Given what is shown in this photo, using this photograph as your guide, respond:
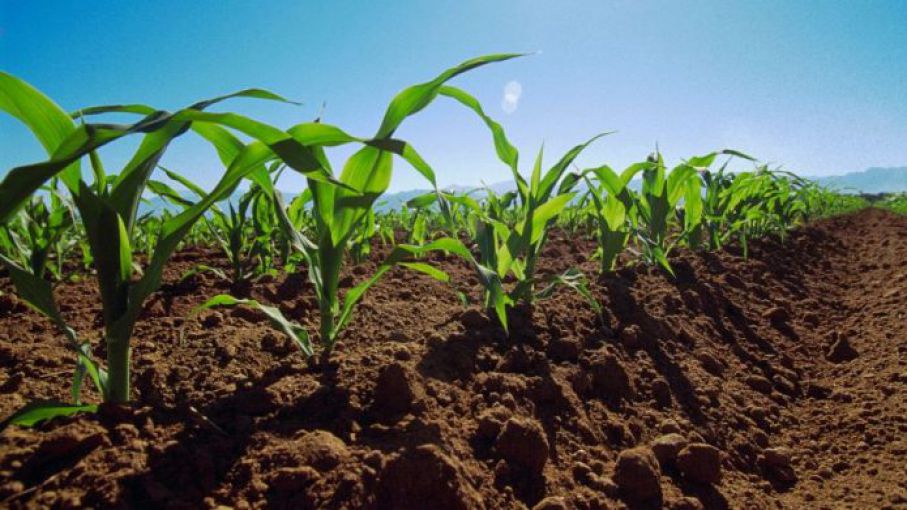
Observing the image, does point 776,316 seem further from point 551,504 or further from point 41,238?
point 41,238

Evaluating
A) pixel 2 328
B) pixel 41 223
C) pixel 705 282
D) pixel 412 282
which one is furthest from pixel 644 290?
pixel 41 223

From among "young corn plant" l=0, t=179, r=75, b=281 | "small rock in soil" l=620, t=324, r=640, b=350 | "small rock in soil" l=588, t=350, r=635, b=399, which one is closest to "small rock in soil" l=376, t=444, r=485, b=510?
"small rock in soil" l=588, t=350, r=635, b=399

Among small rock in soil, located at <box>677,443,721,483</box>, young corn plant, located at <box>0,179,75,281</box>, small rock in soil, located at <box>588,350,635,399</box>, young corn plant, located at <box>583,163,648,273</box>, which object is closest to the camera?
small rock in soil, located at <box>677,443,721,483</box>

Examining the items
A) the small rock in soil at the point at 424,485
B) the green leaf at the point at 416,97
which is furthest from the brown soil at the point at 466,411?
the green leaf at the point at 416,97

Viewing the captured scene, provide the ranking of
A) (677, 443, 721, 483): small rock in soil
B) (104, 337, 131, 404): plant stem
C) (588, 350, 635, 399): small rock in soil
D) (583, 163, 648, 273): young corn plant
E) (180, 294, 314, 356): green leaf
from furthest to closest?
(583, 163, 648, 273): young corn plant
(588, 350, 635, 399): small rock in soil
(180, 294, 314, 356): green leaf
(677, 443, 721, 483): small rock in soil
(104, 337, 131, 404): plant stem

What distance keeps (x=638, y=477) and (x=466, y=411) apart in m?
0.38

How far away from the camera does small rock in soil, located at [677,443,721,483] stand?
1.02 metres

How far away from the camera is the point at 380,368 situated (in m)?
1.15

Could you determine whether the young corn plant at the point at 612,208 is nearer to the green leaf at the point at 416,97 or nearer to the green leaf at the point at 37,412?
the green leaf at the point at 416,97

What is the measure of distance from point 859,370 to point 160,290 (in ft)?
8.51

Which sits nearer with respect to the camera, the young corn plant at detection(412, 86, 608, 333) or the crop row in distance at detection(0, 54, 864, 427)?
the crop row in distance at detection(0, 54, 864, 427)

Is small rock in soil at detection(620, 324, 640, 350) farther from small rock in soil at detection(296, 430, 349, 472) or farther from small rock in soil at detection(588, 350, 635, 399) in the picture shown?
small rock in soil at detection(296, 430, 349, 472)

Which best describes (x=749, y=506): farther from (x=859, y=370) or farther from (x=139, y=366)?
(x=139, y=366)

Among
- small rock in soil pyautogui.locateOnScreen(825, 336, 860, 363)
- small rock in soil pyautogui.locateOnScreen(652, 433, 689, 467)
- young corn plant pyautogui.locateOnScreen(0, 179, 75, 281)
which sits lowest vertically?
small rock in soil pyautogui.locateOnScreen(825, 336, 860, 363)
